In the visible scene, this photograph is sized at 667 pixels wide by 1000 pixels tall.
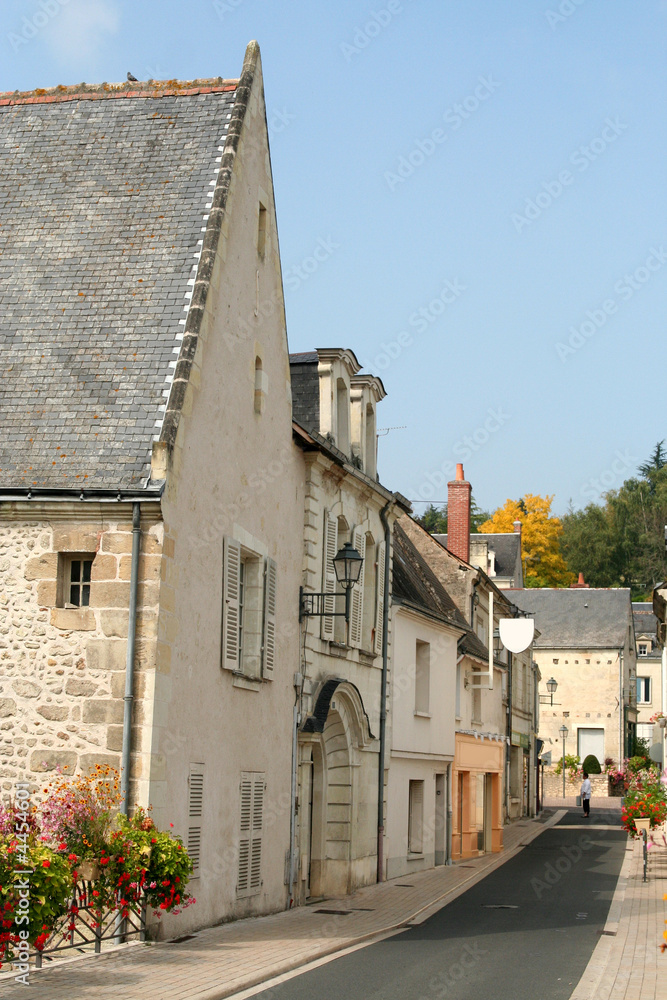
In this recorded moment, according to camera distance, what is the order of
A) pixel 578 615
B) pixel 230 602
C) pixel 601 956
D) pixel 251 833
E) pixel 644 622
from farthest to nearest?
pixel 644 622 < pixel 578 615 < pixel 251 833 < pixel 230 602 < pixel 601 956

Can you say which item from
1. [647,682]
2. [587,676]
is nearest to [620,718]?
[587,676]

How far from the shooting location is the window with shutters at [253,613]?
1397 cm

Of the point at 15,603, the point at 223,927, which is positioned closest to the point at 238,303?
the point at 15,603

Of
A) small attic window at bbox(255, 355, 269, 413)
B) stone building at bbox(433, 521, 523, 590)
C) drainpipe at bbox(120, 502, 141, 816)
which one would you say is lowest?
drainpipe at bbox(120, 502, 141, 816)

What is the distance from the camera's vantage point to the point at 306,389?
19.1 meters

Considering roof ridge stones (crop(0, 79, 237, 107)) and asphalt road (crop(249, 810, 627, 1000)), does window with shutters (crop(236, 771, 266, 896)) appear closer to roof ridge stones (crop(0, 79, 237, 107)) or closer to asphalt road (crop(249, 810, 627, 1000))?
asphalt road (crop(249, 810, 627, 1000))

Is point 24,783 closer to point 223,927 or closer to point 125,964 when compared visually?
point 125,964

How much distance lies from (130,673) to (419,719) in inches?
520

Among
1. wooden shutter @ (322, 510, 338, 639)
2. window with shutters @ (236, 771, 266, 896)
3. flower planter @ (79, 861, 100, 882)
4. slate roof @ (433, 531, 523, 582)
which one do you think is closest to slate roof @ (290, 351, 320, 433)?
wooden shutter @ (322, 510, 338, 639)

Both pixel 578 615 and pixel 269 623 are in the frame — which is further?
pixel 578 615

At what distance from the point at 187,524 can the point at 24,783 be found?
9.87 feet

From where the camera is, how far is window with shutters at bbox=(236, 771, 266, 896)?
14.0m

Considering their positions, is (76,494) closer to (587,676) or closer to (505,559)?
(587,676)

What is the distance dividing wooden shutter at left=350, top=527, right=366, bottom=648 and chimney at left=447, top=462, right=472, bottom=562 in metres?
14.6
